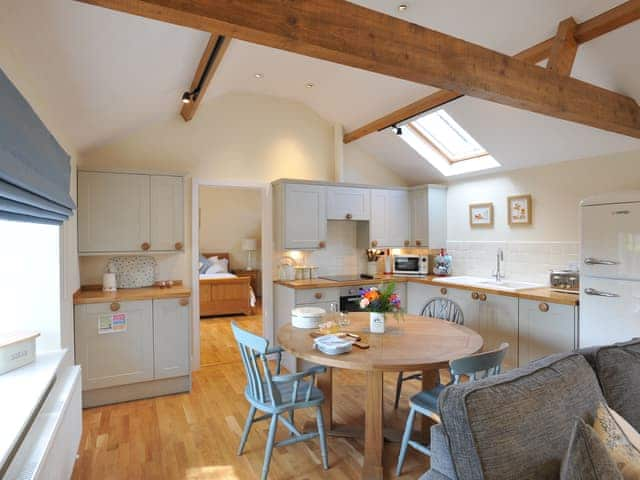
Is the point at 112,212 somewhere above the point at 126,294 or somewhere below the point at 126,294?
above

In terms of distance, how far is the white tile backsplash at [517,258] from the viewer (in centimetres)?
378

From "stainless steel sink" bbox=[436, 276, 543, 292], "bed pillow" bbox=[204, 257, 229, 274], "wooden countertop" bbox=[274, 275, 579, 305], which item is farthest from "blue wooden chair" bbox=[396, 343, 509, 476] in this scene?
"bed pillow" bbox=[204, 257, 229, 274]

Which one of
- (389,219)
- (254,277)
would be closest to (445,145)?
(389,219)

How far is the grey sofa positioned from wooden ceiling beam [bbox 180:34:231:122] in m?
2.29

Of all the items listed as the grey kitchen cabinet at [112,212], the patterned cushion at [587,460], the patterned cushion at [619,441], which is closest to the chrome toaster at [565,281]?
the patterned cushion at [619,441]

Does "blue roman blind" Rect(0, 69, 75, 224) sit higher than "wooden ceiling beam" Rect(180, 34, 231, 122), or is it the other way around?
"wooden ceiling beam" Rect(180, 34, 231, 122)

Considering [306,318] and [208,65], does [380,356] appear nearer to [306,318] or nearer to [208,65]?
[306,318]

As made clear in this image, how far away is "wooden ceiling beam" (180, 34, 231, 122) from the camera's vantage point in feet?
8.21

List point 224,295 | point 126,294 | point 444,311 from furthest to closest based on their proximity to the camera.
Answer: point 224,295
point 444,311
point 126,294

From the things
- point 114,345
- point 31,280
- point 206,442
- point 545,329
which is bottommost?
point 206,442

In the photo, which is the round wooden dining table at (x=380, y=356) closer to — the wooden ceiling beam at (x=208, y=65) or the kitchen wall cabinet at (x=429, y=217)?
the wooden ceiling beam at (x=208, y=65)

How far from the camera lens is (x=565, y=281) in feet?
11.7

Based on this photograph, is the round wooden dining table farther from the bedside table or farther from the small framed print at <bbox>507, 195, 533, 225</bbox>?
the bedside table

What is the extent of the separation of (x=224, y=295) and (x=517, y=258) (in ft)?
15.5
